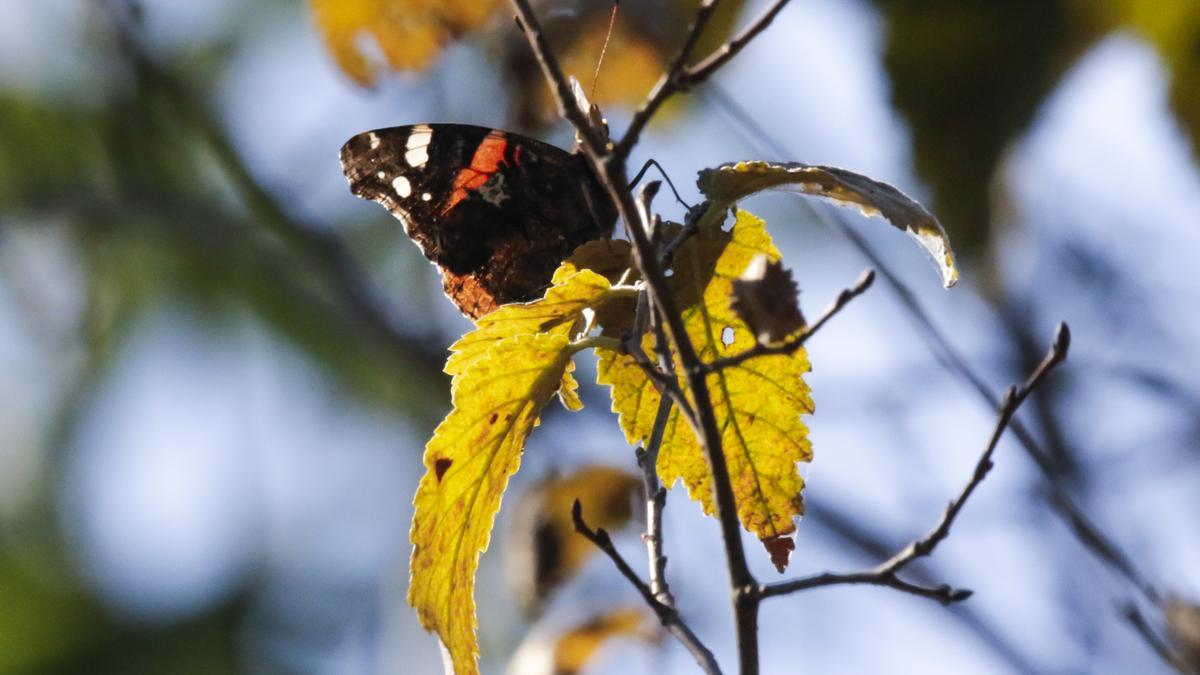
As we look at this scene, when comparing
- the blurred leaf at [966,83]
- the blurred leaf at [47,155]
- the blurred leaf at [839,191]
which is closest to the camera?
the blurred leaf at [839,191]

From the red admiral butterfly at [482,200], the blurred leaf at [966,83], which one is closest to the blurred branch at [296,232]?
the red admiral butterfly at [482,200]

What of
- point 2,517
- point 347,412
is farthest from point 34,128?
point 2,517

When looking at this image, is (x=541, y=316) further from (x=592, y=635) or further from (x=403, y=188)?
(x=592, y=635)

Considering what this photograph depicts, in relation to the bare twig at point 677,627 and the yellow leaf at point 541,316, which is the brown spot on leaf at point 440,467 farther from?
the bare twig at point 677,627

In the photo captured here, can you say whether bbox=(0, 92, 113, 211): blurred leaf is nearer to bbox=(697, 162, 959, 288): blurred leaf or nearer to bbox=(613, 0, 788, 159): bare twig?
bbox=(697, 162, 959, 288): blurred leaf

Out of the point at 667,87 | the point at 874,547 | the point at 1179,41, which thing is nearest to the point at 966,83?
the point at 1179,41

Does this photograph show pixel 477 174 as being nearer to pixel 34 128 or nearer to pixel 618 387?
pixel 618 387
